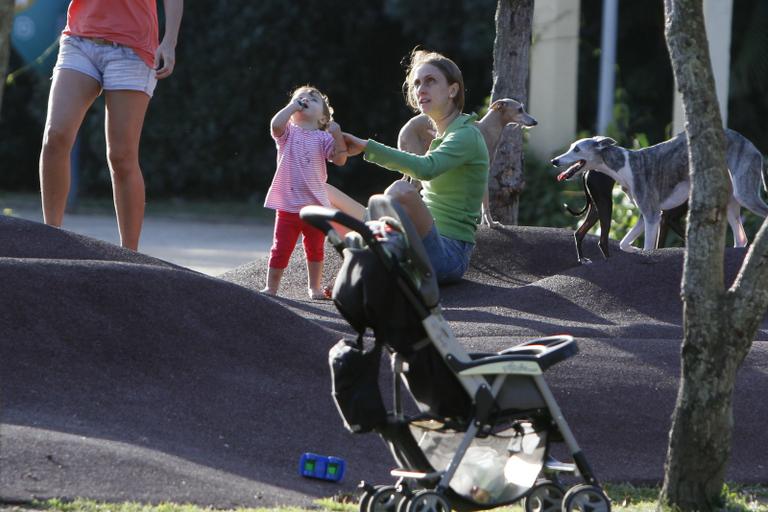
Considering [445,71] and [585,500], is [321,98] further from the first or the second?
[585,500]

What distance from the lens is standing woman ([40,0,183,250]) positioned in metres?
7.30

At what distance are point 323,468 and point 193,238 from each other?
38.5 ft

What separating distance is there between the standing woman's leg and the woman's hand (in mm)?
1716

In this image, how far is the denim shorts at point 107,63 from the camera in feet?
23.9

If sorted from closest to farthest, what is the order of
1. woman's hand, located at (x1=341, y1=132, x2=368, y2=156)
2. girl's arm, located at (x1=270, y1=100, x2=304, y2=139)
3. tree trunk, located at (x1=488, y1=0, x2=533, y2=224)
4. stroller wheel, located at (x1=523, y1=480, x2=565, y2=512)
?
1. stroller wheel, located at (x1=523, y1=480, x2=565, y2=512)
2. woman's hand, located at (x1=341, y1=132, x2=368, y2=156)
3. girl's arm, located at (x1=270, y1=100, x2=304, y2=139)
4. tree trunk, located at (x1=488, y1=0, x2=533, y2=224)

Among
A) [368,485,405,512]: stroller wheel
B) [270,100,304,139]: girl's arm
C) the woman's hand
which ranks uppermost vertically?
[270,100,304,139]: girl's arm

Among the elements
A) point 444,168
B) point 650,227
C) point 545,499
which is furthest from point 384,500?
point 650,227

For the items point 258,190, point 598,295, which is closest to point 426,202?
point 598,295

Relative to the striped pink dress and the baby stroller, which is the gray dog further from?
the baby stroller

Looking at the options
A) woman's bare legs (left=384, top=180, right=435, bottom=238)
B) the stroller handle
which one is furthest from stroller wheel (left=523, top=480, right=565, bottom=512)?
woman's bare legs (left=384, top=180, right=435, bottom=238)

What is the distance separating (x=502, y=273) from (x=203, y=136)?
1301cm

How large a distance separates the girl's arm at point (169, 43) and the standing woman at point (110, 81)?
0.24ft

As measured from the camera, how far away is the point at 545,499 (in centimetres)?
437

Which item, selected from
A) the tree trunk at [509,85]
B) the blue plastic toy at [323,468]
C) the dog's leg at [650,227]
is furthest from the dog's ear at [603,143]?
the blue plastic toy at [323,468]
